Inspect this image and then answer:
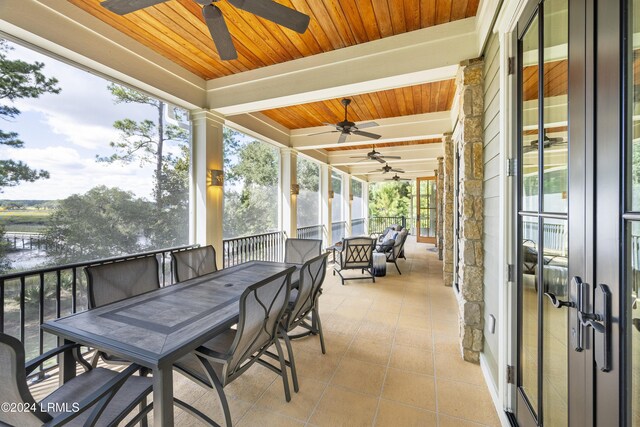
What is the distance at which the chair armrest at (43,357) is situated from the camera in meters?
1.29

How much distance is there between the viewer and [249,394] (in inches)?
81.5

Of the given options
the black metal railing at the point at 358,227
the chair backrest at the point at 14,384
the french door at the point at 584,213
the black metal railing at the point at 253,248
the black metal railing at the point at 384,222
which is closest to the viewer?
the french door at the point at 584,213

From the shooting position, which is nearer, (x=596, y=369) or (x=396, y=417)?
(x=596, y=369)

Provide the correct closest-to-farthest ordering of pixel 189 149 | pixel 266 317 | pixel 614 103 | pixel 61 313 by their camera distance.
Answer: pixel 614 103 < pixel 266 317 < pixel 61 313 < pixel 189 149

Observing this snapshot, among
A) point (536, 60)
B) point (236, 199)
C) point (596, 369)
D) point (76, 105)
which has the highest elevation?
point (76, 105)

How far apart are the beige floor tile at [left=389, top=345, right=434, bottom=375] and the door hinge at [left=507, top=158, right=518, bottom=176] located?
1.76 metres

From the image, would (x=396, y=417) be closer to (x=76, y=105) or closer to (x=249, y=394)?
(x=249, y=394)

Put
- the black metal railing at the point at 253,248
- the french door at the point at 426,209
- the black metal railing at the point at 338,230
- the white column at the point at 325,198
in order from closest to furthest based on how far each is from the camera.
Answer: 1. the black metal railing at the point at 253,248
2. the white column at the point at 325,198
3. the black metal railing at the point at 338,230
4. the french door at the point at 426,209

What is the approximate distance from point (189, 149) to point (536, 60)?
3.91 meters

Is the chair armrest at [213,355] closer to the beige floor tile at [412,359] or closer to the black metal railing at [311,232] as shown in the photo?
the beige floor tile at [412,359]

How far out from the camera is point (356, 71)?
9.69ft

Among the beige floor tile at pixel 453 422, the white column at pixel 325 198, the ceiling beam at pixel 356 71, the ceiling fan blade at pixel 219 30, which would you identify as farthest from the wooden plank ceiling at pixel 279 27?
the white column at pixel 325 198

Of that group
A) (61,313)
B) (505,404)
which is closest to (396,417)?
(505,404)

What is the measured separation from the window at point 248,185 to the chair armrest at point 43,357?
117 inches
